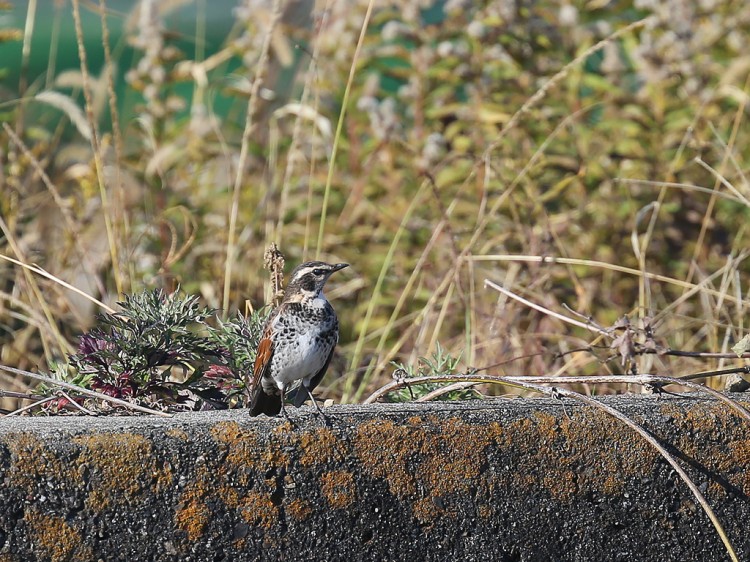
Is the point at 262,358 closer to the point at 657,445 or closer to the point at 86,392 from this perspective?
the point at 86,392

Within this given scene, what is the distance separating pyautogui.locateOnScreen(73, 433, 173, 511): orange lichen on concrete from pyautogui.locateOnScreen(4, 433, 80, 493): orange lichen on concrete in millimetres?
39

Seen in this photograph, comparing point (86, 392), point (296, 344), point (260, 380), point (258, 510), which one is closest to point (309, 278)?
point (296, 344)

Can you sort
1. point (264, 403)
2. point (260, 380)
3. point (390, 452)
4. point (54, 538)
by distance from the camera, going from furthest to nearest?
point (260, 380) → point (264, 403) → point (390, 452) → point (54, 538)

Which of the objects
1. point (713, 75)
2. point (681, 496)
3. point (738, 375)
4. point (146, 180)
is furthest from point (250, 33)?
point (681, 496)

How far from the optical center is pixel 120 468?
2107mm

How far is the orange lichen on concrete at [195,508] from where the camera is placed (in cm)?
212

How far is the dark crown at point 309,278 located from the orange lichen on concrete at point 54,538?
1.09 metres

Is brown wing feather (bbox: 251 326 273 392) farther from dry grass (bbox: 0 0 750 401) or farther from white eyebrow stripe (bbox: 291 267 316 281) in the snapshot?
dry grass (bbox: 0 0 750 401)

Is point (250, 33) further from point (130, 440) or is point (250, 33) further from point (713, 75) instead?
point (130, 440)

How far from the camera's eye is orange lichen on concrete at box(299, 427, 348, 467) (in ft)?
7.35

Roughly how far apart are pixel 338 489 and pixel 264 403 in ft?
1.22

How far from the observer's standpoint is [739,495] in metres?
2.55

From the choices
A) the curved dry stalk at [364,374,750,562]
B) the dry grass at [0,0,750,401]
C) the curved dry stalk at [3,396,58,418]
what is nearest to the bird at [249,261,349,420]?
the curved dry stalk at [364,374,750,562]

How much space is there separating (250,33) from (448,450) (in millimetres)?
4128
